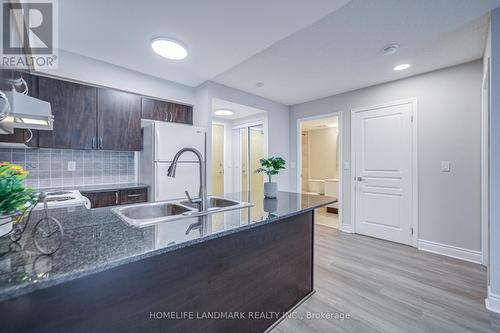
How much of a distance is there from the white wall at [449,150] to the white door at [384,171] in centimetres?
16

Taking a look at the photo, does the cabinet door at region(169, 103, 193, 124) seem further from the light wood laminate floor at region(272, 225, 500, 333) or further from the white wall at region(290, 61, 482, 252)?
the white wall at region(290, 61, 482, 252)

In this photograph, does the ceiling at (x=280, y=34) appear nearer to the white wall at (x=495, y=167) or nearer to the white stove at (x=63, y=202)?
the white wall at (x=495, y=167)

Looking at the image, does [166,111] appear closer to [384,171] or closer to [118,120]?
[118,120]

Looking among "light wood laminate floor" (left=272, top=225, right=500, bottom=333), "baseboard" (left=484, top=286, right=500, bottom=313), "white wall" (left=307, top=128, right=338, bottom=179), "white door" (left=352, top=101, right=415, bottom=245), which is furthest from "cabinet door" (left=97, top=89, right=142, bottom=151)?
"white wall" (left=307, top=128, right=338, bottom=179)

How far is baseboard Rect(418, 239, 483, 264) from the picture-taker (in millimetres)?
2582

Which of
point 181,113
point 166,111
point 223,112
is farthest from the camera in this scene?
point 223,112

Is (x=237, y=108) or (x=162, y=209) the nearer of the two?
(x=162, y=209)

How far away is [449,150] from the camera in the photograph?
2787 mm

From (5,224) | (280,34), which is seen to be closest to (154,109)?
(280,34)

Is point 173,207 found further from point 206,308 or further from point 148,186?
point 148,186

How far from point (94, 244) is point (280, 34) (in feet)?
7.34

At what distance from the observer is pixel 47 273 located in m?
0.58

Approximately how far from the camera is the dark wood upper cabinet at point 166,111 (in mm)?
3127

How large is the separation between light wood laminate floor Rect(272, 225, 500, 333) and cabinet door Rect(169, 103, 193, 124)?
284cm
